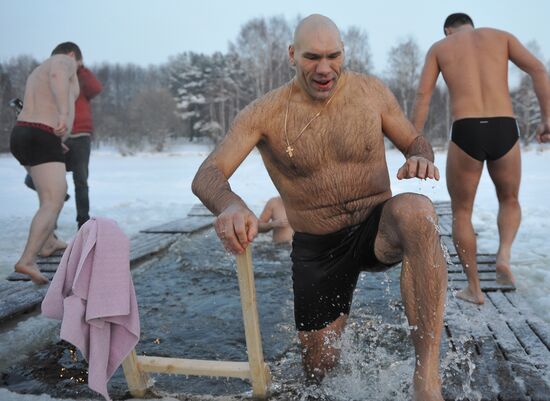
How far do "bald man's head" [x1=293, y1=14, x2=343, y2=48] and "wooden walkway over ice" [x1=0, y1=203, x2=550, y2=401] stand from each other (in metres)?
1.08

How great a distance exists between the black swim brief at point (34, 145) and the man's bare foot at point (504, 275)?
3.57m

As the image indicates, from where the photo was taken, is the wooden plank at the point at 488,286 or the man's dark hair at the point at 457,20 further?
the man's dark hair at the point at 457,20

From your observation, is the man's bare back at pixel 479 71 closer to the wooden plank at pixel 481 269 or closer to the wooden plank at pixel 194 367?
the wooden plank at pixel 481 269

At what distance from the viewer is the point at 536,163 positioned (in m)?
16.8

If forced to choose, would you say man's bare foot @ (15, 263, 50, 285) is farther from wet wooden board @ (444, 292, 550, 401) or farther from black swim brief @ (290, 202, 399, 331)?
wet wooden board @ (444, 292, 550, 401)

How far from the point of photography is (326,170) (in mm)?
2387

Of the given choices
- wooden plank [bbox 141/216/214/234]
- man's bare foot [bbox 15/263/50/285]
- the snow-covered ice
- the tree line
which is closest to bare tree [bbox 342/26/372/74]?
the tree line

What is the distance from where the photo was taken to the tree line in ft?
110

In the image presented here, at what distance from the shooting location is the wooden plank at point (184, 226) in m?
6.24

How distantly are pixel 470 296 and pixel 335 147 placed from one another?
5.40 feet

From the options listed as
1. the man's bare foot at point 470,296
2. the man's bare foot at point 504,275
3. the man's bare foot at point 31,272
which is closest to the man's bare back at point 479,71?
the man's bare foot at point 504,275

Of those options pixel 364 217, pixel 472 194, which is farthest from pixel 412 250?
pixel 472 194

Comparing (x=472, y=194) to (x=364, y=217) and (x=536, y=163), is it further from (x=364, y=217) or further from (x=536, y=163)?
(x=536, y=163)

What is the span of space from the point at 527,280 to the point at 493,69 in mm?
1604
